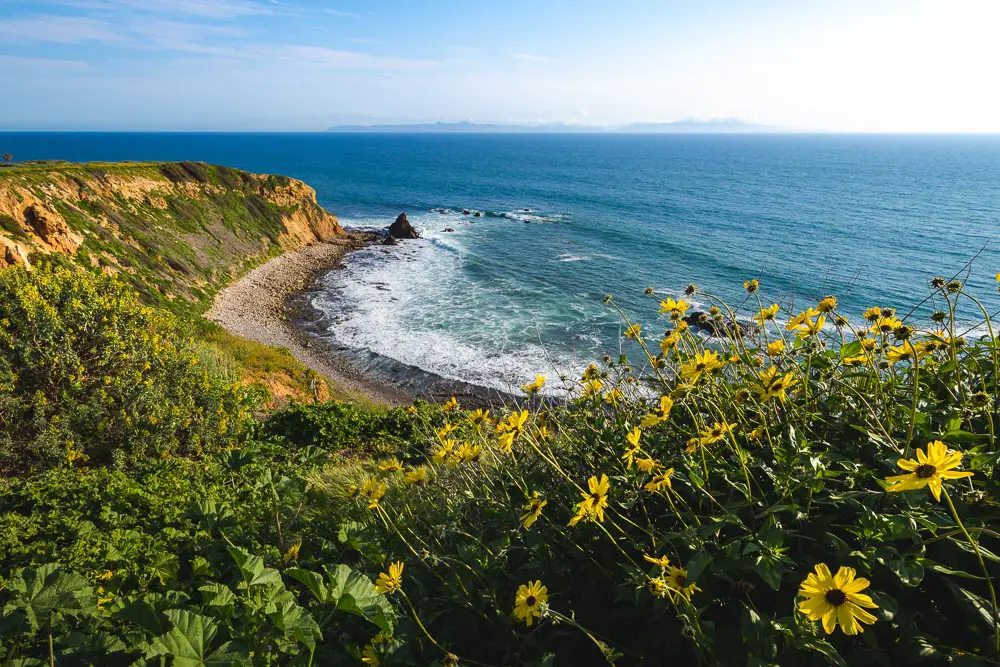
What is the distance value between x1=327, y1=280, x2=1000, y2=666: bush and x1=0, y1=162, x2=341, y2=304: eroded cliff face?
22957 mm

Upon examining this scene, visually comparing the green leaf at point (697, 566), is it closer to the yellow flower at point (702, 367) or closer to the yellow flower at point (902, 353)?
the yellow flower at point (702, 367)

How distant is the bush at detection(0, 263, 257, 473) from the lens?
22.5ft

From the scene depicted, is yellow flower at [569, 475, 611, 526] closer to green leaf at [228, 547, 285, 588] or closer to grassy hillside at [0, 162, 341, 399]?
green leaf at [228, 547, 285, 588]

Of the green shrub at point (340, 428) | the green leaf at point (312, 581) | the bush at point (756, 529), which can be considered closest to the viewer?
the bush at point (756, 529)

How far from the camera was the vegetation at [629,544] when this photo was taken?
84.3 inches

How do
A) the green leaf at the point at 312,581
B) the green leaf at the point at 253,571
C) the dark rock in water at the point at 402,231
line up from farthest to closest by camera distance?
the dark rock in water at the point at 402,231
the green leaf at the point at 253,571
the green leaf at the point at 312,581

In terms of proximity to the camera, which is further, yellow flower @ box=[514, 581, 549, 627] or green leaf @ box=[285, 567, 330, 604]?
green leaf @ box=[285, 567, 330, 604]

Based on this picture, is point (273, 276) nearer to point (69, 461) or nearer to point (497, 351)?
point (497, 351)

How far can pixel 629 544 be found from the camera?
2.96 metres

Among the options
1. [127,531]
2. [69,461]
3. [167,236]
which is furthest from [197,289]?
[127,531]

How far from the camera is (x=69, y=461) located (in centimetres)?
675

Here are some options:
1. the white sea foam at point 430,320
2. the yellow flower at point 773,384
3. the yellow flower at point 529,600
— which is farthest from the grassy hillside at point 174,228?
the yellow flower at point 773,384

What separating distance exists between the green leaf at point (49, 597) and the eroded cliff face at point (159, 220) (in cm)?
2148

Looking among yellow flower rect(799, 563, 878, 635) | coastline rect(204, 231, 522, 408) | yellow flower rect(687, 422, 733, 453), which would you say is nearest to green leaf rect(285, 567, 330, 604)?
yellow flower rect(687, 422, 733, 453)
